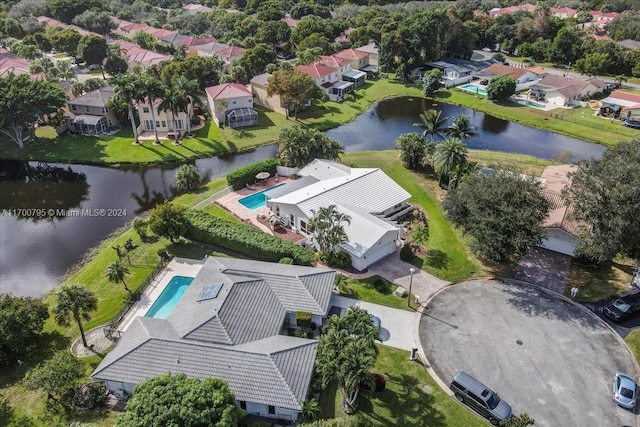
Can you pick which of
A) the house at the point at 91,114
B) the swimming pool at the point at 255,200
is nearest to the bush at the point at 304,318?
the swimming pool at the point at 255,200

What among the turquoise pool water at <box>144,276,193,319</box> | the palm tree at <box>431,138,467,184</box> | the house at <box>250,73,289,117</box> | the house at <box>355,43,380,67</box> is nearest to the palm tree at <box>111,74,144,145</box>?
the house at <box>250,73,289,117</box>

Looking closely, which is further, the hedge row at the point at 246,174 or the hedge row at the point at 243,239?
the hedge row at the point at 246,174

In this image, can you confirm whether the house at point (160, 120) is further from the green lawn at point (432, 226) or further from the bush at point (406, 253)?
the bush at point (406, 253)

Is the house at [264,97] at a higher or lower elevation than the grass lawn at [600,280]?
higher

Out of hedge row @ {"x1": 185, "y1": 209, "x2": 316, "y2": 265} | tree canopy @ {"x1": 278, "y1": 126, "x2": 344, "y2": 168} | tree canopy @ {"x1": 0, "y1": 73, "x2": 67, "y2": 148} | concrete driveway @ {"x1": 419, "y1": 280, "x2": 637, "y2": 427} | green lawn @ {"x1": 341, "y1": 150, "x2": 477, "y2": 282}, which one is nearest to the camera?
concrete driveway @ {"x1": 419, "y1": 280, "x2": 637, "y2": 427}

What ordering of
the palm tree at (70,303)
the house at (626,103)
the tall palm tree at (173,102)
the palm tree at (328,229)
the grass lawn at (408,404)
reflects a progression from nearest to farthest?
the grass lawn at (408,404) → the palm tree at (70,303) → the palm tree at (328,229) → the tall palm tree at (173,102) → the house at (626,103)

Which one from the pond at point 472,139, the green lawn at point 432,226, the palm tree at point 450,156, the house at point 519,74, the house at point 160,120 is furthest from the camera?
the house at point 519,74

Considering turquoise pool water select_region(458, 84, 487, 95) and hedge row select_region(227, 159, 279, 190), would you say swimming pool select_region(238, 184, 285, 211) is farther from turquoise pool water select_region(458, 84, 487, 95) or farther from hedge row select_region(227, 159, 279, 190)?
turquoise pool water select_region(458, 84, 487, 95)
